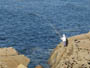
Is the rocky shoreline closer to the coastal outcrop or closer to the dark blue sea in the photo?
the coastal outcrop

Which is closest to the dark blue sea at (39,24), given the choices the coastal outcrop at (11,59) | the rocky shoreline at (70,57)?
the coastal outcrop at (11,59)

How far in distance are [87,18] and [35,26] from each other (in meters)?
15.1

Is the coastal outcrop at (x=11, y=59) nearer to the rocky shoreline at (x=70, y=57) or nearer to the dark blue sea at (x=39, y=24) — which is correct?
the rocky shoreline at (x=70, y=57)

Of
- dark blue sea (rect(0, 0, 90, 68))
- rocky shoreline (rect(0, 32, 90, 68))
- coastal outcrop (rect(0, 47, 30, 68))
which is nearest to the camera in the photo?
rocky shoreline (rect(0, 32, 90, 68))

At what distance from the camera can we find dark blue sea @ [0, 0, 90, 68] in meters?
39.4

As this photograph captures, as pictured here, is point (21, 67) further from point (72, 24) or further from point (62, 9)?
point (62, 9)

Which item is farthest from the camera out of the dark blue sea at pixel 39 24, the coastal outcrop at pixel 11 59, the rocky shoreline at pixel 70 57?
the dark blue sea at pixel 39 24

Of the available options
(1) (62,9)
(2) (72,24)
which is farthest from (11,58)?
(1) (62,9)

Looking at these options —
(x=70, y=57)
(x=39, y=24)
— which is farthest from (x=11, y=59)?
(x=39, y=24)

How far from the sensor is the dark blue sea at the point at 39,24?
39438 mm

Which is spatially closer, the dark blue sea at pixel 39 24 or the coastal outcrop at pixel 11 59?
the coastal outcrop at pixel 11 59

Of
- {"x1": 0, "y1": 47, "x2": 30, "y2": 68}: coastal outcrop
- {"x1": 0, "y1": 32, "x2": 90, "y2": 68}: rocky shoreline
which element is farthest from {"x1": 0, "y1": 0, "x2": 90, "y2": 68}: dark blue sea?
{"x1": 0, "y1": 32, "x2": 90, "y2": 68}: rocky shoreline

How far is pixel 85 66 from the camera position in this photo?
17.9 m

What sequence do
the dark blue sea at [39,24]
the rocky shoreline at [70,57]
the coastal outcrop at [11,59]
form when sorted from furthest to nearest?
the dark blue sea at [39,24]
the coastal outcrop at [11,59]
the rocky shoreline at [70,57]
